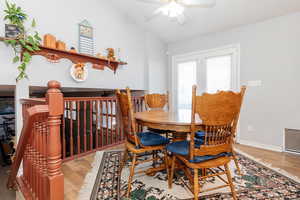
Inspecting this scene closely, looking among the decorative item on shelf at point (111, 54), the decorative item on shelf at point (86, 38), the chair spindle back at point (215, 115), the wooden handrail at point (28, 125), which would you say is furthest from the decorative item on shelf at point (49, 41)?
the chair spindle back at point (215, 115)

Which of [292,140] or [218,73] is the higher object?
[218,73]

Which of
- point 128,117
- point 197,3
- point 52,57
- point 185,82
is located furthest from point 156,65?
point 128,117

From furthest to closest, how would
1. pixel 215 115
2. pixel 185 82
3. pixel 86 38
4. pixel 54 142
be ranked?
pixel 185 82 → pixel 86 38 → pixel 215 115 → pixel 54 142

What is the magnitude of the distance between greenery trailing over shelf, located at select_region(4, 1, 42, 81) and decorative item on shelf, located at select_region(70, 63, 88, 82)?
63 cm

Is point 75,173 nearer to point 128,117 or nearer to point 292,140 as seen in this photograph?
point 128,117

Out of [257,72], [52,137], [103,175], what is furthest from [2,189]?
[257,72]

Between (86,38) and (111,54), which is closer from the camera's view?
(86,38)

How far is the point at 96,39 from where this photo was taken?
325cm

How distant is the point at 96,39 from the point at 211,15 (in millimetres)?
2406

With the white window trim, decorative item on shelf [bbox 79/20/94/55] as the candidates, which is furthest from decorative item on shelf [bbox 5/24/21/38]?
the white window trim

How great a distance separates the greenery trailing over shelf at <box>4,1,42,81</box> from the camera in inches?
81.2

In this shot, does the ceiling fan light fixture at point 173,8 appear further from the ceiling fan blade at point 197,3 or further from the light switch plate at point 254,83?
the light switch plate at point 254,83

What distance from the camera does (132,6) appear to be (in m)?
3.47

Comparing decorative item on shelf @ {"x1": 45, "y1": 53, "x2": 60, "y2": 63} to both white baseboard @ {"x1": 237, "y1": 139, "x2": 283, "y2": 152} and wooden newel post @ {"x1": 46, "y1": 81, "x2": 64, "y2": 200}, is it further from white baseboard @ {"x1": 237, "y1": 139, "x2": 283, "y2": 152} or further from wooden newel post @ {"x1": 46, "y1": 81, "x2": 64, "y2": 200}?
white baseboard @ {"x1": 237, "y1": 139, "x2": 283, "y2": 152}
